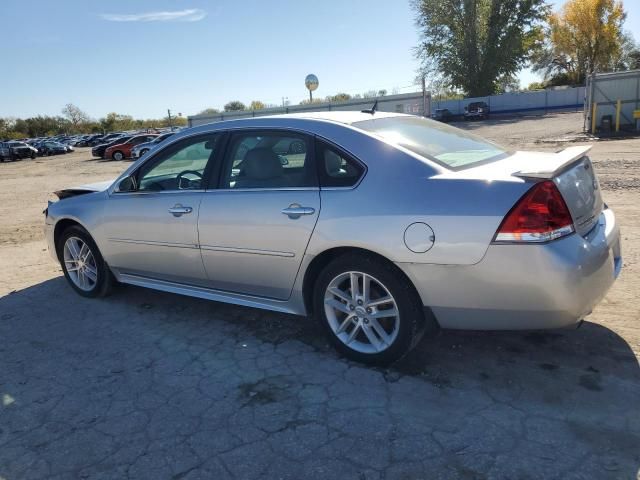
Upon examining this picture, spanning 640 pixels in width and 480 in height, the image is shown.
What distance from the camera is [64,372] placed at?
3.57 meters

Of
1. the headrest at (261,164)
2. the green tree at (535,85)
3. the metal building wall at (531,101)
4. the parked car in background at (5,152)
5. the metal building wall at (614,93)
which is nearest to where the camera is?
the headrest at (261,164)

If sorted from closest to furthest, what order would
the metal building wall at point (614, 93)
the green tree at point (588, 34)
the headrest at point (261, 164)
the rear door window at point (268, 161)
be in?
the rear door window at point (268, 161) < the headrest at point (261, 164) < the metal building wall at point (614, 93) < the green tree at point (588, 34)

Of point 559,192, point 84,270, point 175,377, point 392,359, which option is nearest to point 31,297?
point 84,270

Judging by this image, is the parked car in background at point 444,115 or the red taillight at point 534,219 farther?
the parked car in background at point 444,115

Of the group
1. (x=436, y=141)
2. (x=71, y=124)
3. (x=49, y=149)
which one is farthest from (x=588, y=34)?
(x=71, y=124)

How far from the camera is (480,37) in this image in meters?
50.9

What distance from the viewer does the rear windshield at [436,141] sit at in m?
3.23

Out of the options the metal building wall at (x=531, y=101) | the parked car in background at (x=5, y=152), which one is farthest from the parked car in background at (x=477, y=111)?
the parked car in background at (x=5, y=152)

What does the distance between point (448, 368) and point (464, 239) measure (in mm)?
961

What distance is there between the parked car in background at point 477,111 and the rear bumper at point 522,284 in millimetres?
45219

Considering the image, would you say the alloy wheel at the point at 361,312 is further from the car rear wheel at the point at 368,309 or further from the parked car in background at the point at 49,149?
the parked car in background at the point at 49,149

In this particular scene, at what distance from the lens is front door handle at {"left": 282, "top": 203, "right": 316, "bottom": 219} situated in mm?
3297

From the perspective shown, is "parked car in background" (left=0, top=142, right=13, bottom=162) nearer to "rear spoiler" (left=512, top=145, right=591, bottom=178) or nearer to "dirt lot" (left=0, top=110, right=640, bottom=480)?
"dirt lot" (left=0, top=110, right=640, bottom=480)

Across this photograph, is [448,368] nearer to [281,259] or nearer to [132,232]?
[281,259]
